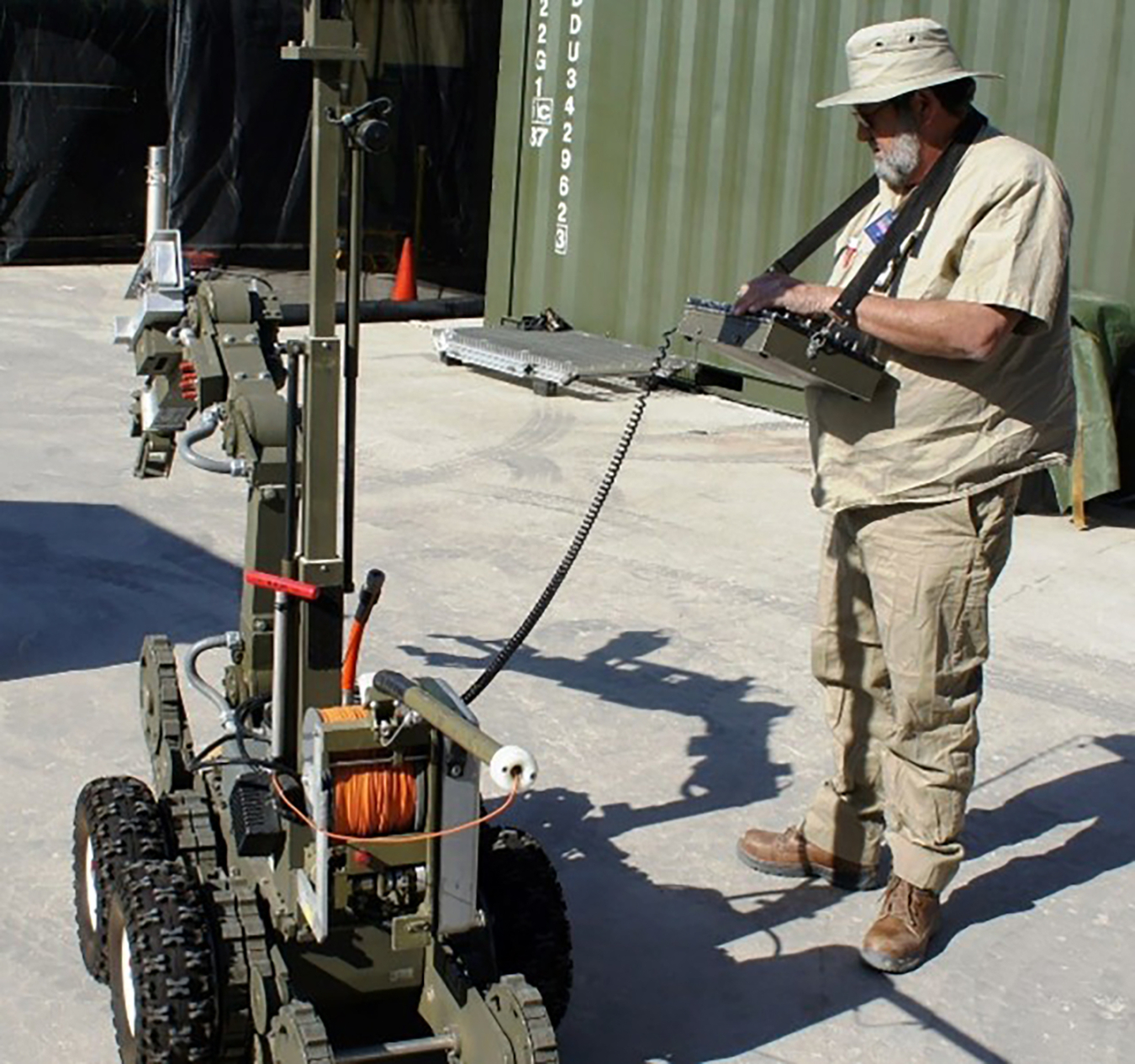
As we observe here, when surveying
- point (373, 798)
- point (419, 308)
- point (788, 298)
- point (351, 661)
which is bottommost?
point (419, 308)

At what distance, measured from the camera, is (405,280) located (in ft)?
44.7

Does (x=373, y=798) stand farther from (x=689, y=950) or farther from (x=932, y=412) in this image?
(x=932, y=412)

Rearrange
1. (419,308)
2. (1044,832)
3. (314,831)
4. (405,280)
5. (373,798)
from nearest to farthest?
(373,798)
(314,831)
(1044,832)
(419,308)
(405,280)

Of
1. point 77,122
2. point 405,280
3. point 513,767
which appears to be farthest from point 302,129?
point 513,767

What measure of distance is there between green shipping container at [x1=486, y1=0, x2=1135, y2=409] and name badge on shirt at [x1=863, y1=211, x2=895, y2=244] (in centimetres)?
499

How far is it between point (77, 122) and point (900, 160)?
12486mm

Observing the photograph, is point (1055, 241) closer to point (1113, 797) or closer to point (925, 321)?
point (925, 321)

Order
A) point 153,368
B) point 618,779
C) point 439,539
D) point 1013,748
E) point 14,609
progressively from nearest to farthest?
point 153,368, point 618,779, point 1013,748, point 14,609, point 439,539

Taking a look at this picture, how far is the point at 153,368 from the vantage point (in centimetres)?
395

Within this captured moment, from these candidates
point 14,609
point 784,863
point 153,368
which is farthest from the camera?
point 14,609

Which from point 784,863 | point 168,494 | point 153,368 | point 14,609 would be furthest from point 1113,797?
point 168,494

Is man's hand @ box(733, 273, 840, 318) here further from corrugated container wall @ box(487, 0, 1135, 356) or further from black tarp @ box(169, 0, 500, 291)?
black tarp @ box(169, 0, 500, 291)

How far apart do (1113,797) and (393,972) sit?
254 centimetres

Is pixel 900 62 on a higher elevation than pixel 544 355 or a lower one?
higher
